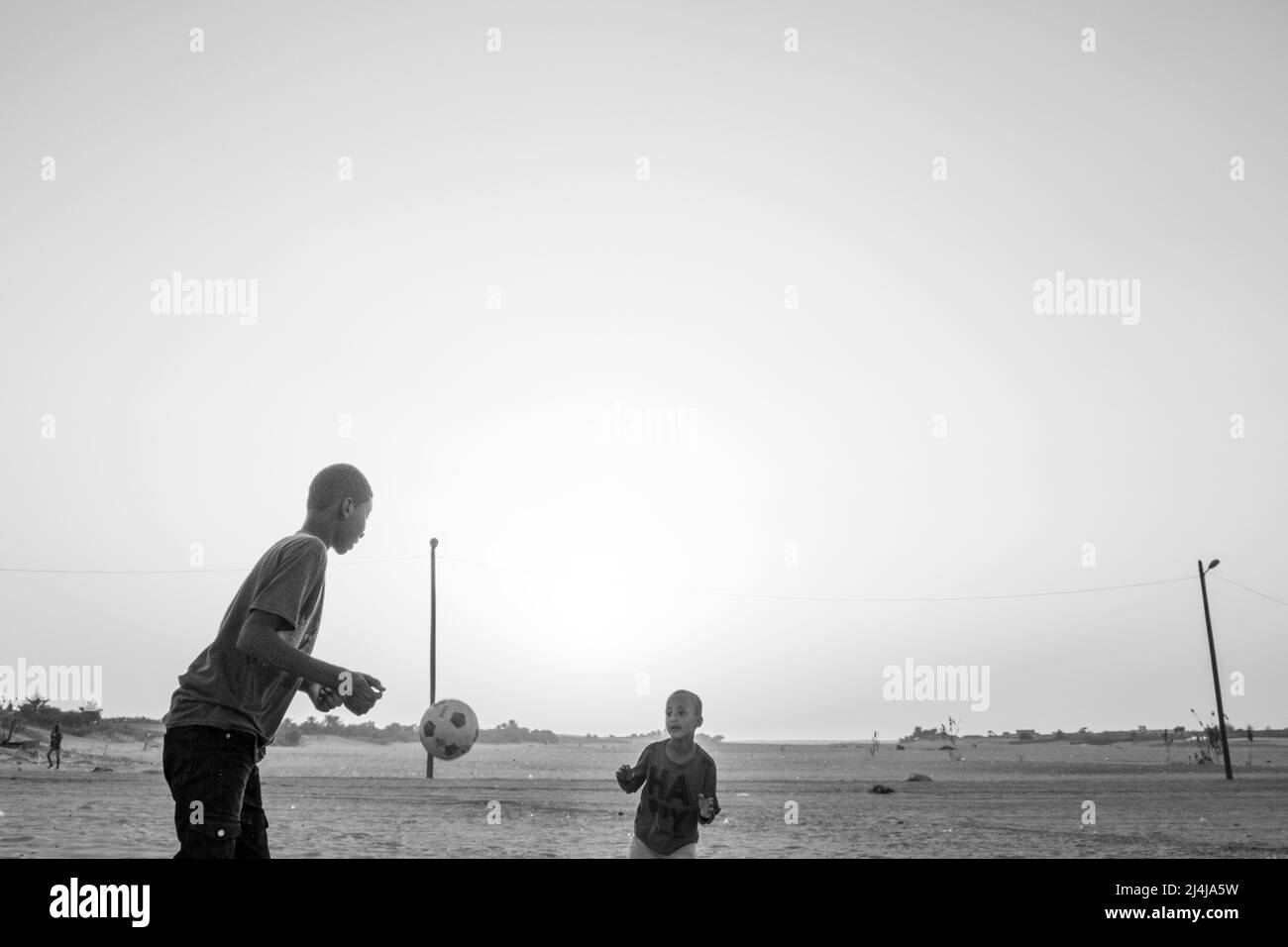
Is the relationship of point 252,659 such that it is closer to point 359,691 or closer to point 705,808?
point 359,691

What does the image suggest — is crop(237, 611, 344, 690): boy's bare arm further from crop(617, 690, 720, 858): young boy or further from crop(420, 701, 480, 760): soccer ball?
crop(617, 690, 720, 858): young boy

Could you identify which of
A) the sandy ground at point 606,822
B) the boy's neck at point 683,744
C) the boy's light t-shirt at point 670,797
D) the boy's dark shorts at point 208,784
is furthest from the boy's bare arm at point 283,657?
the sandy ground at point 606,822

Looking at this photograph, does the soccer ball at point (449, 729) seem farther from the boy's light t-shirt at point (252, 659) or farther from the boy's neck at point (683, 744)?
the boy's light t-shirt at point (252, 659)

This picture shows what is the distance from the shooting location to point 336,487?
14.9ft

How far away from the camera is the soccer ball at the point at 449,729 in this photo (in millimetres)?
6547

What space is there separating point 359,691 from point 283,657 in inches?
11.7

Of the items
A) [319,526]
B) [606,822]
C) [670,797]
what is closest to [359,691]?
[319,526]

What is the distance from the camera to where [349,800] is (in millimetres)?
25078

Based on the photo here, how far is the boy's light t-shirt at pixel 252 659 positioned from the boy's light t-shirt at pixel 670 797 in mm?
3828

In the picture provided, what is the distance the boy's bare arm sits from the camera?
13.0 feet
